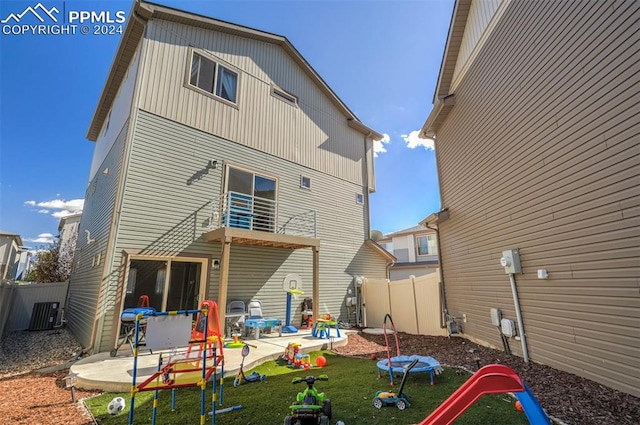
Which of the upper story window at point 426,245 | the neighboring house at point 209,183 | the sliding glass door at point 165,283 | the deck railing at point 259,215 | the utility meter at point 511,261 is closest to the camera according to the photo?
the utility meter at point 511,261

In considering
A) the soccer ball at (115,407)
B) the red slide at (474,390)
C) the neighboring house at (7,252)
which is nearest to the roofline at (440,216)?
the red slide at (474,390)

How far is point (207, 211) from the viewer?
348 inches

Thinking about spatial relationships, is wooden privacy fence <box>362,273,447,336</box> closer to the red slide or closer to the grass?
the grass

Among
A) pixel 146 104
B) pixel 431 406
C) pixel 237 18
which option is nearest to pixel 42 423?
pixel 431 406

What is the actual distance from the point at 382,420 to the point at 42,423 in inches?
164

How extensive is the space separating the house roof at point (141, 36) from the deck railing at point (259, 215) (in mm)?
5700

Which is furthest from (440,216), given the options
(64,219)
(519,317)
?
(64,219)

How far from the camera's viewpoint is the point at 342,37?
1161 centimetres

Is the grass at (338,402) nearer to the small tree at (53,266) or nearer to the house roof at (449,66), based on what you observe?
the house roof at (449,66)

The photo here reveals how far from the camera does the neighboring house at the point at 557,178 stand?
3.80 meters

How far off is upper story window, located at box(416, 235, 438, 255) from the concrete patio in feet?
53.8

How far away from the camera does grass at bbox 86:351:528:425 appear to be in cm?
344

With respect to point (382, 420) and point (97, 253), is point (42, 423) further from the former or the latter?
point (97, 253)

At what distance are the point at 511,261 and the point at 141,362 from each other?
781 cm
